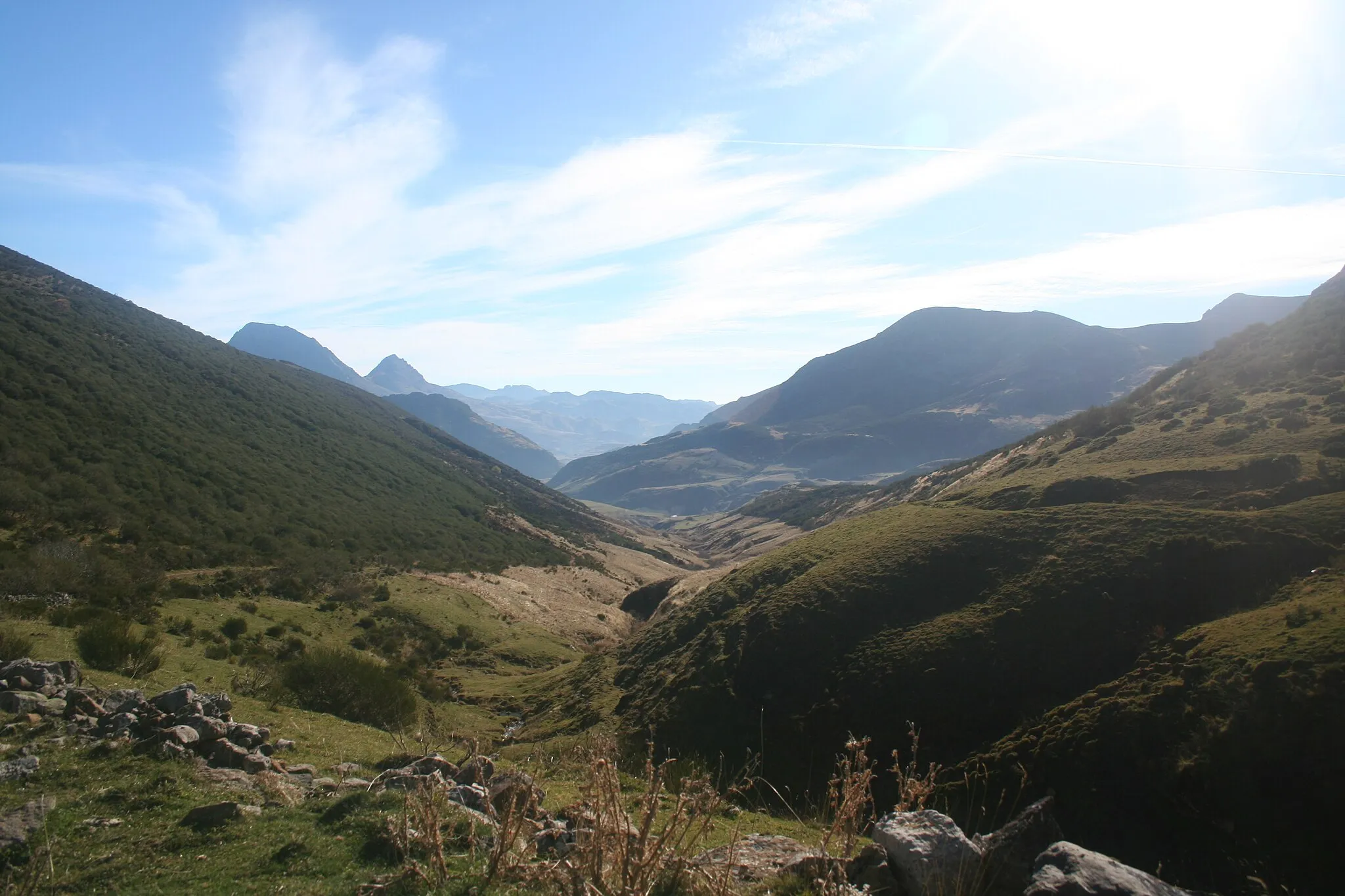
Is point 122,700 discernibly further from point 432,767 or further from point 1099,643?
point 1099,643

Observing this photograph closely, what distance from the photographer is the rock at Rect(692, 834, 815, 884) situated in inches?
277

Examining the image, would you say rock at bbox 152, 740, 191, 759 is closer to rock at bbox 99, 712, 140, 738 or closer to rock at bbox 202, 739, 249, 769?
rock at bbox 202, 739, 249, 769

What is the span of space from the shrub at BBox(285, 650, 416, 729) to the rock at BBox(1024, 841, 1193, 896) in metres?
16.5

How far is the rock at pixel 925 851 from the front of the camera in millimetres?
5688

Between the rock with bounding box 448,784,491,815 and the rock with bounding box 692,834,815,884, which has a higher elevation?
the rock with bounding box 448,784,491,815

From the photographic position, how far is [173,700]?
10.9m

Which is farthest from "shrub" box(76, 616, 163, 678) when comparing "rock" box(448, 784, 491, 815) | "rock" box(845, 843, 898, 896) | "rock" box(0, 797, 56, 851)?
"rock" box(845, 843, 898, 896)

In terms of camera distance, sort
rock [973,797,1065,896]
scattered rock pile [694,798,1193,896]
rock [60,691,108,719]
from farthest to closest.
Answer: rock [60,691,108,719] → rock [973,797,1065,896] → scattered rock pile [694,798,1193,896]

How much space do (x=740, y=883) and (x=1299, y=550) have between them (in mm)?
21308

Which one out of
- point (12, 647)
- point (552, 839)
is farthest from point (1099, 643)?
point (12, 647)

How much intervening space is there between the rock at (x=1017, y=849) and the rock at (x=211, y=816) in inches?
314

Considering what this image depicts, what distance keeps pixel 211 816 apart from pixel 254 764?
2.70 metres

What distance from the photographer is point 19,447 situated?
38156mm

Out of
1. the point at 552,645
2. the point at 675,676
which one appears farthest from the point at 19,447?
the point at 675,676
